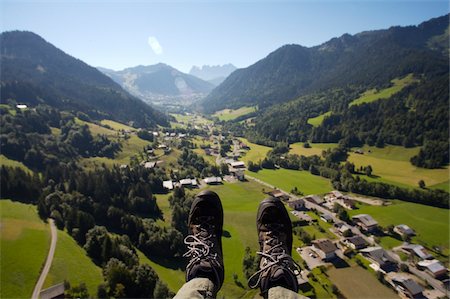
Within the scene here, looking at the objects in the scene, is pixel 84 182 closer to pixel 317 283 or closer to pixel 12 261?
pixel 12 261

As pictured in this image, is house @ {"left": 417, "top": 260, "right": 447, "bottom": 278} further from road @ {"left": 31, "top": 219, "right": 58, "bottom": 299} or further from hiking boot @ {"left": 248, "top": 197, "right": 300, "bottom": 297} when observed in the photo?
road @ {"left": 31, "top": 219, "right": 58, "bottom": 299}

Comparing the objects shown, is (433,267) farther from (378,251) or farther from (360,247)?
(360,247)

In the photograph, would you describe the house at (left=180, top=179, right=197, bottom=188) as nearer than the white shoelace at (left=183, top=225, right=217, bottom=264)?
No

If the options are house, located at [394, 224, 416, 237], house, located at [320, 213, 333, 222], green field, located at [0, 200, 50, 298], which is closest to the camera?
green field, located at [0, 200, 50, 298]

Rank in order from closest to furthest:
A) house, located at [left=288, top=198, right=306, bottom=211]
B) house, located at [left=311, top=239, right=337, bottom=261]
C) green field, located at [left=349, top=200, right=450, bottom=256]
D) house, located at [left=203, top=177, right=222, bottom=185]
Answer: house, located at [left=311, top=239, right=337, bottom=261] → green field, located at [left=349, top=200, right=450, bottom=256] → house, located at [left=288, top=198, right=306, bottom=211] → house, located at [left=203, top=177, right=222, bottom=185]

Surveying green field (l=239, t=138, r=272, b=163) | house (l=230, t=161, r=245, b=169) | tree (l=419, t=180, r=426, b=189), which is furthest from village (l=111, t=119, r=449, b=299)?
green field (l=239, t=138, r=272, b=163)

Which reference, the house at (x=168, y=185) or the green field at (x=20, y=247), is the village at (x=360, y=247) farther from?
the green field at (x=20, y=247)
